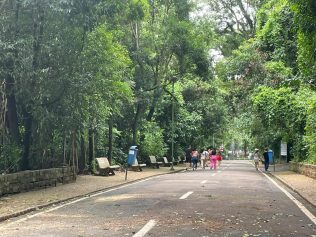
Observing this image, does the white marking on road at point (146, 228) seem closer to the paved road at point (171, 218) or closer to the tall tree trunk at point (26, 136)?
the paved road at point (171, 218)

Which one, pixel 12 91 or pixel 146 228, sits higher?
pixel 12 91

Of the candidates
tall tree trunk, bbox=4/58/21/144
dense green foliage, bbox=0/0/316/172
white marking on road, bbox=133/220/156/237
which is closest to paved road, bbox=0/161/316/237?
white marking on road, bbox=133/220/156/237

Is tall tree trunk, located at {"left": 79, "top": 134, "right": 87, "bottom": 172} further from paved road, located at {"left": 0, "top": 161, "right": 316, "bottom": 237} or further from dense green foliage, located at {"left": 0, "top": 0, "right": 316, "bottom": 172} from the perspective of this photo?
paved road, located at {"left": 0, "top": 161, "right": 316, "bottom": 237}

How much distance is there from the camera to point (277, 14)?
30.7 m

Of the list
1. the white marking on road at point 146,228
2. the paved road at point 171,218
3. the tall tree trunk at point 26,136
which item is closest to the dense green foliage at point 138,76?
the tall tree trunk at point 26,136

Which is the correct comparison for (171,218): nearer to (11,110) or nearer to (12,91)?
(12,91)

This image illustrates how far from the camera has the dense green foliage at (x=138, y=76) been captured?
1600cm

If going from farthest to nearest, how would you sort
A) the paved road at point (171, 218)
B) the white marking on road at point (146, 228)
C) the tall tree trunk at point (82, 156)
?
the tall tree trunk at point (82, 156)
the paved road at point (171, 218)
the white marking on road at point (146, 228)

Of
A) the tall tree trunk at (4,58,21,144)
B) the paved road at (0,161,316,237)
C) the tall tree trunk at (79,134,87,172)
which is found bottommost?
the paved road at (0,161,316,237)

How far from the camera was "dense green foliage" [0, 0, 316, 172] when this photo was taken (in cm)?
1600

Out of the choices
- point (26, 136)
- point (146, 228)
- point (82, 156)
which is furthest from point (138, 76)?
point (146, 228)

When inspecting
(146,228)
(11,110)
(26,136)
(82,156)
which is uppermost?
(11,110)

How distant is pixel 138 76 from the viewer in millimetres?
33281

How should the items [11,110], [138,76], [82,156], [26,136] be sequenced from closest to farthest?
[11,110] < [26,136] < [82,156] < [138,76]
